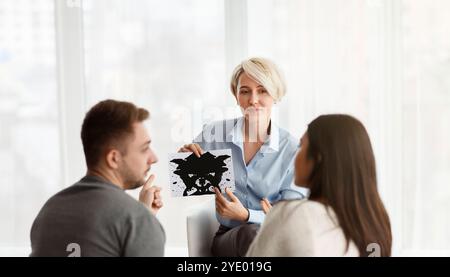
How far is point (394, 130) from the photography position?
12.1 ft

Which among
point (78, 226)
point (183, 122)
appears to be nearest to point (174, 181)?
point (78, 226)

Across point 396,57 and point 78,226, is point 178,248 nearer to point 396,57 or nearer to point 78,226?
point 396,57

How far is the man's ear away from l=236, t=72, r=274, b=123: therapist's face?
1.00m

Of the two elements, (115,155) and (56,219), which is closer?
(56,219)

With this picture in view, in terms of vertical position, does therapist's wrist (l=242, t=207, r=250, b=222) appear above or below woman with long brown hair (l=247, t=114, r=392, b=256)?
below

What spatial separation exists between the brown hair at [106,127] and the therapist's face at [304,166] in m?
0.49

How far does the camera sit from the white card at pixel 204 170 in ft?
7.95

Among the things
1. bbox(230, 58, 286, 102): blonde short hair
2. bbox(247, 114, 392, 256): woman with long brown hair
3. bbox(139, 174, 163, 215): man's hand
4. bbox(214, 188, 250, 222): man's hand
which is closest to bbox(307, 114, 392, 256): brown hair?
bbox(247, 114, 392, 256): woman with long brown hair

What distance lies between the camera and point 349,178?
65.4 inches

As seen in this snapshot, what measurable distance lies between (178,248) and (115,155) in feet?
→ 7.52

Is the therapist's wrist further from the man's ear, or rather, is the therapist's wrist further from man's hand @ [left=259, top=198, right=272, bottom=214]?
the man's ear

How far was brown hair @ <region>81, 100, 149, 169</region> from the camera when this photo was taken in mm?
1782

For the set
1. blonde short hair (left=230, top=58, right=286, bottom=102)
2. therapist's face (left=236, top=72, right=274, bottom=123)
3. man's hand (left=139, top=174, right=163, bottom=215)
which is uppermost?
blonde short hair (left=230, top=58, right=286, bottom=102)

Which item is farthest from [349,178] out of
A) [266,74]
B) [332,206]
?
[266,74]
